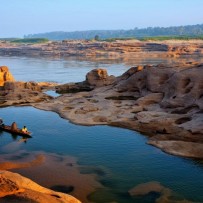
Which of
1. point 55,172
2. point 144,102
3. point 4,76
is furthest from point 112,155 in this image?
point 4,76

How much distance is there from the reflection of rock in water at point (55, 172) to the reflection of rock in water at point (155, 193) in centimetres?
258

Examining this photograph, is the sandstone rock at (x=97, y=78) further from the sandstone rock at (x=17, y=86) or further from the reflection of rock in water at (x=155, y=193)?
the reflection of rock in water at (x=155, y=193)

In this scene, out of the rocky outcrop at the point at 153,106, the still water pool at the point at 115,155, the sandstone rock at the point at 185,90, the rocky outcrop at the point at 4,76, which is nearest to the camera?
the still water pool at the point at 115,155

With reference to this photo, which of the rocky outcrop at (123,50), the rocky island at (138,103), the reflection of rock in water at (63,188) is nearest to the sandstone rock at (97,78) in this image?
the rocky island at (138,103)

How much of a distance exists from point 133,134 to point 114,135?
1.92m

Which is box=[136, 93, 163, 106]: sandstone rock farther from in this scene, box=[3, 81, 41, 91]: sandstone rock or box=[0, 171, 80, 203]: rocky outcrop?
box=[0, 171, 80, 203]: rocky outcrop

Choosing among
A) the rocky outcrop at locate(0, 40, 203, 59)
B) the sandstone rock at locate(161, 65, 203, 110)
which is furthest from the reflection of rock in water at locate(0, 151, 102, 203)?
the rocky outcrop at locate(0, 40, 203, 59)

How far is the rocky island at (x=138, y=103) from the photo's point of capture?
33.0m

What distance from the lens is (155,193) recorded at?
77.5 ft

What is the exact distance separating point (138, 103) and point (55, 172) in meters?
22.0

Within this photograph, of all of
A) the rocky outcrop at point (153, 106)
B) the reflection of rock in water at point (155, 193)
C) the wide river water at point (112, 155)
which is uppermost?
the rocky outcrop at point (153, 106)

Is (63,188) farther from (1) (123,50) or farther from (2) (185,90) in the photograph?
(1) (123,50)

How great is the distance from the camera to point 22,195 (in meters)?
17.4

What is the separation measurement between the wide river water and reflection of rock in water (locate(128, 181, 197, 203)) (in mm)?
125
